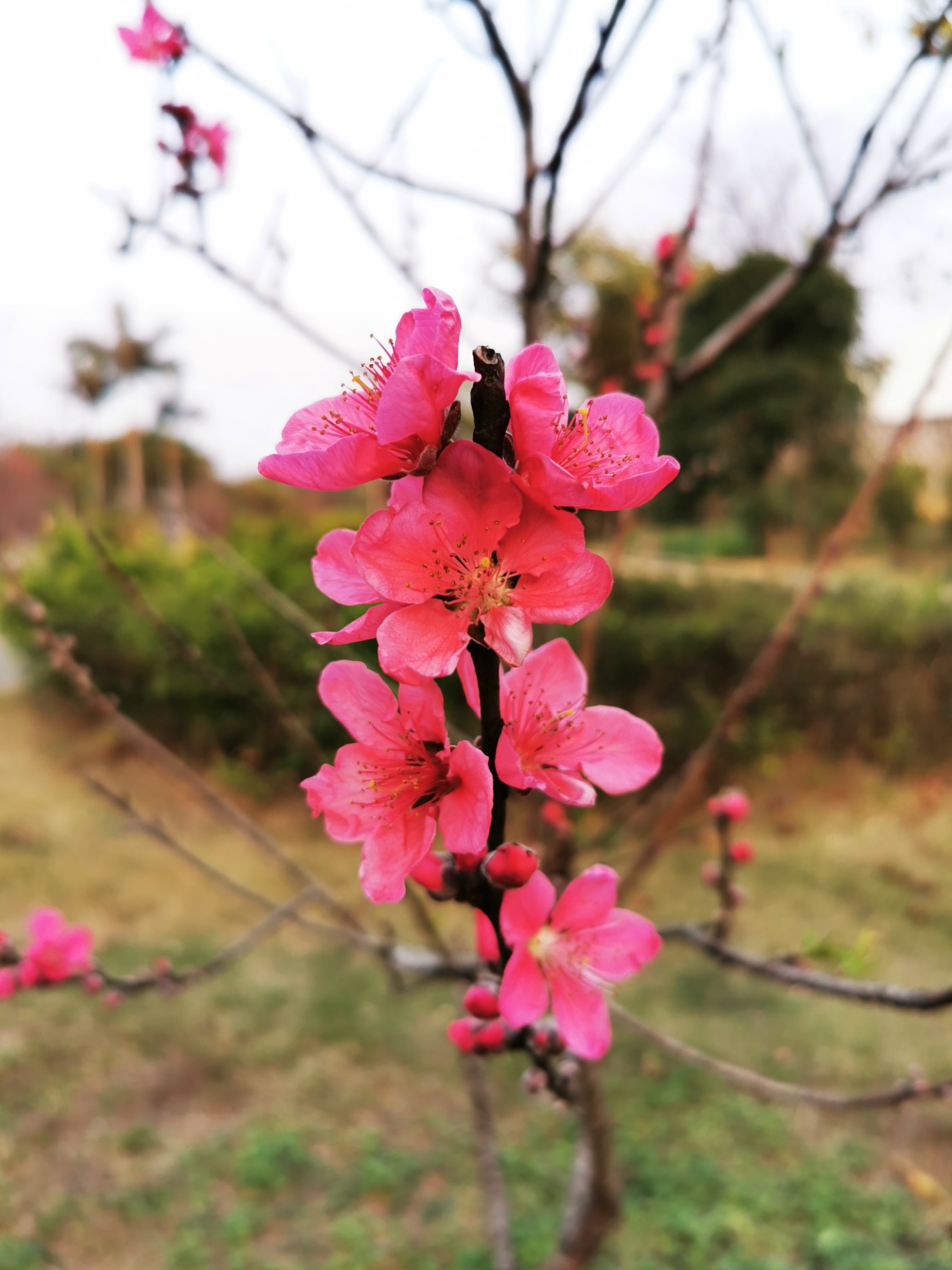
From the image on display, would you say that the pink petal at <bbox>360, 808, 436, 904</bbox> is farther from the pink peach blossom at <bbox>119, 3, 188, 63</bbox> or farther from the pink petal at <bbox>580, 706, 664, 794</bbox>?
the pink peach blossom at <bbox>119, 3, 188, 63</bbox>

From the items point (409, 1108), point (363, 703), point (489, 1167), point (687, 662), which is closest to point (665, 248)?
point (363, 703)

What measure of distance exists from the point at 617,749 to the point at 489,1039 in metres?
0.32

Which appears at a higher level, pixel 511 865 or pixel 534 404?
pixel 534 404

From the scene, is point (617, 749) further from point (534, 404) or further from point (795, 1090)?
point (795, 1090)

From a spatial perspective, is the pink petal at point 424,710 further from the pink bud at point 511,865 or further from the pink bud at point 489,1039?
the pink bud at point 489,1039

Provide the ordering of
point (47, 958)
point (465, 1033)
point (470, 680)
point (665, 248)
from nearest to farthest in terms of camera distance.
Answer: point (470, 680)
point (465, 1033)
point (47, 958)
point (665, 248)

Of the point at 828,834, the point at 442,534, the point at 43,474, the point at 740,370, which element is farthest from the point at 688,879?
the point at 43,474

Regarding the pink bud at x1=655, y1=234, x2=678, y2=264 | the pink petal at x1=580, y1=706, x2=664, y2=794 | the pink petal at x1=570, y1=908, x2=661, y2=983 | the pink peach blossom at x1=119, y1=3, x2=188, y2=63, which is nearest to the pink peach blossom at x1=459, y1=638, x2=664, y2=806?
the pink petal at x1=580, y1=706, x2=664, y2=794

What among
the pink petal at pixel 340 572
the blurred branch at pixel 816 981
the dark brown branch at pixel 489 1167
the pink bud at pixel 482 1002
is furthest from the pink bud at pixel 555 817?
the pink petal at pixel 340 572

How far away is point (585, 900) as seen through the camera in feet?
2.06

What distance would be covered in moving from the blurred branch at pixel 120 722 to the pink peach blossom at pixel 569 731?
75 cm

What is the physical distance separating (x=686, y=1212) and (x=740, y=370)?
6515mm

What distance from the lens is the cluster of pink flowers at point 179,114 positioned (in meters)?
1.15

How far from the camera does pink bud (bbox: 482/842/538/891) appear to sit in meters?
0.51
